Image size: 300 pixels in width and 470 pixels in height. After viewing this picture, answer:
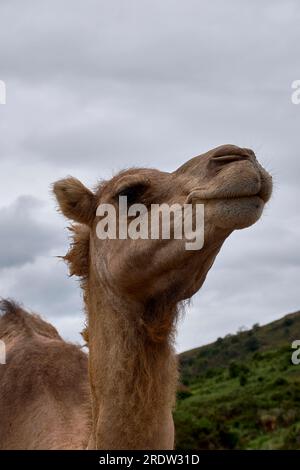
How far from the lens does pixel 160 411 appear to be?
607 centimetres

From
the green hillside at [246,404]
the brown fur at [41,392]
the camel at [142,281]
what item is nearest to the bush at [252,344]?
the green hillside at [246,404]

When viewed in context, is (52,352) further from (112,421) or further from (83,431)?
(112,421)

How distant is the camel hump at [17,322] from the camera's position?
9.07m

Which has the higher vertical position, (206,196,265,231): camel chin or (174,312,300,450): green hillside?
(174,312,300,450): green hillside

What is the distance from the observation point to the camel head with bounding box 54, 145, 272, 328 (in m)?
5.53

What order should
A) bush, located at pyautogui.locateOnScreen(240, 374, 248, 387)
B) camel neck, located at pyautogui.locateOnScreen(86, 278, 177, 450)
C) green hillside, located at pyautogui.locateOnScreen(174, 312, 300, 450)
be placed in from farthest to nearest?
bush, located at pyautogui.locateOnScreen(240, 374, 248, 387) → green hillside, located at pyautogui.locateOnScreen(174, 312, 300, 450) → camel neck, located at pyautogui.locateOnScreen(86, 278, 177, 450)

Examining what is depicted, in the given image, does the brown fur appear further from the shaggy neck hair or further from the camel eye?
the camel eye

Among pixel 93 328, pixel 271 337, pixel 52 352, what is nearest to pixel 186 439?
pixel 52 352

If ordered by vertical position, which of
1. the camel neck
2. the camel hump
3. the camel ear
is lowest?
the camel neck

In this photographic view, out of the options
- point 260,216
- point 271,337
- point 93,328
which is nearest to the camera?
point 260,216

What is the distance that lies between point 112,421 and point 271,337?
6676 centimetres

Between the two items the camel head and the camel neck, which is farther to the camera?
the camel neck

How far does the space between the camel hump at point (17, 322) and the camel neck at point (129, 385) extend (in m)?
2.67

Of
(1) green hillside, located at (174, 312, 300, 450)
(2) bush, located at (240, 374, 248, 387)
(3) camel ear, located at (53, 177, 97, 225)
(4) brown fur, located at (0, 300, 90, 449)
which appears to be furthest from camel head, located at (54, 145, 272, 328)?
(2) bush, located at (240, 374, 248, 387)
